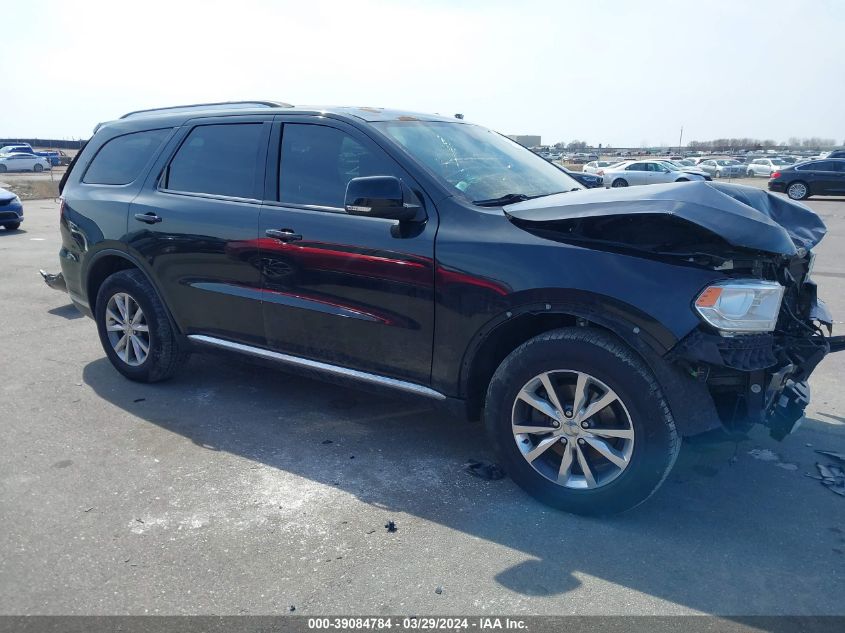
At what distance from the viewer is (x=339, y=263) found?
12.6 ft

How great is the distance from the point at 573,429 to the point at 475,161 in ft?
5.63

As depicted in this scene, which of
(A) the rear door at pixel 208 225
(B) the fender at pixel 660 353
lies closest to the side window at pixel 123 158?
(A) the rear door at pixel 208 225

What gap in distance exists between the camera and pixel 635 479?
10.3 feet

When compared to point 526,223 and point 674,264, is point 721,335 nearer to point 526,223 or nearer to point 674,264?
point 674,264

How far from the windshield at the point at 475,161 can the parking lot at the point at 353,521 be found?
4.93 ft

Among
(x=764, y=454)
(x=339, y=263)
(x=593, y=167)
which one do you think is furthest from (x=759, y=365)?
(x=593, y=167)

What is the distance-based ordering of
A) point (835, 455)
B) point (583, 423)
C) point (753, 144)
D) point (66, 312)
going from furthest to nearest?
point (753, 144), point (66, 312), point (835, 455), point (583, 423)

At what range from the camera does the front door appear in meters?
3.65

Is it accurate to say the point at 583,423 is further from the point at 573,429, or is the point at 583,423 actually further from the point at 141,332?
the point at 141,332

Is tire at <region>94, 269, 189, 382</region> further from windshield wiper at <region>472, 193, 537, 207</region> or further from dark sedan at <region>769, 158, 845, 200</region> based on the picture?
dark sedan at <region>769, 158, 845, 200</region>

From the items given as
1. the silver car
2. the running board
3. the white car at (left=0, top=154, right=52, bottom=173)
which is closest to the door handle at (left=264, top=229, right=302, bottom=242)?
the running board

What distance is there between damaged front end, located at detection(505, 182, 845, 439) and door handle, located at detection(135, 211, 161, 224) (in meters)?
2.58

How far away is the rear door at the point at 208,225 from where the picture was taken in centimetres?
430

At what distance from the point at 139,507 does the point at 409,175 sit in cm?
215
